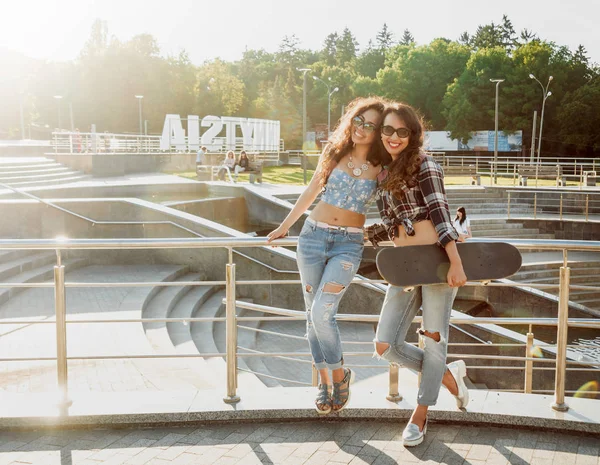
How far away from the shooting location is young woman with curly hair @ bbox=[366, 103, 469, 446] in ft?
11.3

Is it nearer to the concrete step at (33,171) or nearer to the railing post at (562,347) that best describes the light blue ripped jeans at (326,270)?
the railing post at (562,347)

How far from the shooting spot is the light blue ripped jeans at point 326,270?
12.1 ft

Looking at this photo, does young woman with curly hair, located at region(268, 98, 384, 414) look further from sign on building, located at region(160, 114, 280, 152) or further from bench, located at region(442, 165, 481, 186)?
bench, located at region(442, 165, 481, 186)

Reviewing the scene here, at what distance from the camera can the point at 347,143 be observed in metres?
3.75

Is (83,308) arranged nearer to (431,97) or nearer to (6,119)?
(6,119)

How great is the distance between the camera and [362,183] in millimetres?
3680

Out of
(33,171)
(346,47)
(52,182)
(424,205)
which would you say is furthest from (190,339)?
(346,47)

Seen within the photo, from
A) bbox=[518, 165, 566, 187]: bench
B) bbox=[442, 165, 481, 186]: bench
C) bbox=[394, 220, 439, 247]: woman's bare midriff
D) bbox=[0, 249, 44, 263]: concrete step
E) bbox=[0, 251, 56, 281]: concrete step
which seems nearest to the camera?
bbox=[394, 220, 439, 247]: woman's bare midriff

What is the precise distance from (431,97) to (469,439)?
260ft

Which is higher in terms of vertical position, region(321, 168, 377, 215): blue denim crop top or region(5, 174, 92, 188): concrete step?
region(321, 168, 377, 215): blue denim crop top

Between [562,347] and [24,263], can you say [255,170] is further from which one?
[562,347]

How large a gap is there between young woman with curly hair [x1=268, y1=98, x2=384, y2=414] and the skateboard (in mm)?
296

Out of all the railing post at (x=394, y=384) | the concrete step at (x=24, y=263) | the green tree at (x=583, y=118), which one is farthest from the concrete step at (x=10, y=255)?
the green tree at (x=583, y=118)

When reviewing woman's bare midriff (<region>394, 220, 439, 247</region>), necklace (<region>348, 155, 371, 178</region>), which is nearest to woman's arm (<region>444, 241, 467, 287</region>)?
woman's bare midriff (<region>394, 220, 439, 247</region>)
